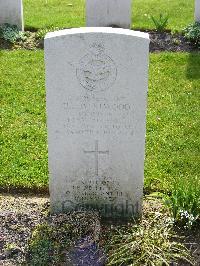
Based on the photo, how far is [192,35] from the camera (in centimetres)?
1029

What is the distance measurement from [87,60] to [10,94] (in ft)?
11.7

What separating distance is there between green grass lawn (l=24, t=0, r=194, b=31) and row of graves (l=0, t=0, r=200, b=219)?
661cm

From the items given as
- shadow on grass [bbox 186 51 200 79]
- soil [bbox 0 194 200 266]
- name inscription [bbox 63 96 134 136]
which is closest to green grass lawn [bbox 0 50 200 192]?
shadow on grass [bbox 186 51 200 79]

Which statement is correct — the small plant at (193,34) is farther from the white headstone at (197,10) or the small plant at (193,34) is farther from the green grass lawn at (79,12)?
the green grass lawn at (79,12)

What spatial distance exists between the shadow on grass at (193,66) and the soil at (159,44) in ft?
1.54

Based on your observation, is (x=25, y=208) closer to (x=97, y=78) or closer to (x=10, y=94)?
(x=97, y=78)

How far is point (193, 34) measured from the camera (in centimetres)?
1030

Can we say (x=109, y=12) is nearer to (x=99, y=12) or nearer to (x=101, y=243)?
(x=99, y=12)

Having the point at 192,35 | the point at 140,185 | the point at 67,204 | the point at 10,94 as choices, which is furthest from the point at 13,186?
the point at 192,35

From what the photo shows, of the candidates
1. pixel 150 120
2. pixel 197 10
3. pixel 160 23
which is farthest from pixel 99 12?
pixel 150 120

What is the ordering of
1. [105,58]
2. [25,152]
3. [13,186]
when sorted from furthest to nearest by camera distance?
[25,152]
[13,186]
[105,58]

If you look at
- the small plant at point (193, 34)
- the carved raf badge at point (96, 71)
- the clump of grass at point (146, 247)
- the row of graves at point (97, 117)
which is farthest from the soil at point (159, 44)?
the clump of grass at point (146, 247)

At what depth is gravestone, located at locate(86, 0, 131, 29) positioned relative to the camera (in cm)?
1080

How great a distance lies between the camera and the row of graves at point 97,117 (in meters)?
4.61
